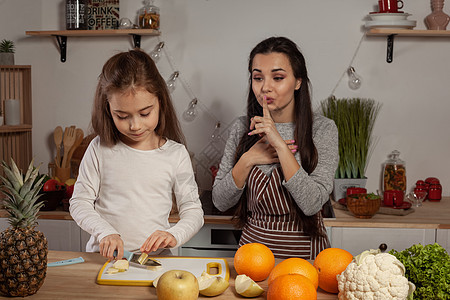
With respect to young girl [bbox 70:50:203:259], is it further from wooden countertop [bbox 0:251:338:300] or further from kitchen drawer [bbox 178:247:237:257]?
kitchen drawer [bbox 178:247:237:257]

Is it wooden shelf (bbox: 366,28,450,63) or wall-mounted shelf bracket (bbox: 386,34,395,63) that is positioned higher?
wooden shelf (bbox: 366,28,450,63)

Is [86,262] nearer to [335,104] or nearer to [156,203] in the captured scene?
[156,203]

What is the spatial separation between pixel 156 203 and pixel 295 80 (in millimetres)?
695

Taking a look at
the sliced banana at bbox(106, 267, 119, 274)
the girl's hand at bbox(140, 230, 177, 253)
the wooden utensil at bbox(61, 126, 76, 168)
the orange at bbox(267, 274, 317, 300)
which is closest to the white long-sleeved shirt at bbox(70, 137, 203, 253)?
the girl's hand at bbox(140, 230, 177, 253)

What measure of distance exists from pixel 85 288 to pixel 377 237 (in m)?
1.47

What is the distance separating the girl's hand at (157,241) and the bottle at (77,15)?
5.84 ft

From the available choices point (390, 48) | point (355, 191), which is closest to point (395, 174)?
point (355, 191)

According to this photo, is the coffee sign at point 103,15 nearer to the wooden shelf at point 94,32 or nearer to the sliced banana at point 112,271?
the wooden shelf at point 94,32

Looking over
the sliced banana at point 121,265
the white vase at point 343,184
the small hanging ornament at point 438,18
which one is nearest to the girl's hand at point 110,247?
the sliced banana at point 121,265

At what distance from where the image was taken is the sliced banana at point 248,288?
3.59 ft

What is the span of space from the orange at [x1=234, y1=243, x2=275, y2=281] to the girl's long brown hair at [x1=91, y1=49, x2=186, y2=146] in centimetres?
55

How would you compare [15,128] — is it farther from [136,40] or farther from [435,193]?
[435,193]

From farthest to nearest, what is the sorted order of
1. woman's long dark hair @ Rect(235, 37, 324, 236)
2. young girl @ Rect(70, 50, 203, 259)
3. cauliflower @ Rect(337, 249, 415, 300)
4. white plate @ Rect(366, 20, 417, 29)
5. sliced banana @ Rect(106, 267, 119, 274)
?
white plate @ Rect(366, 20, 417, 29), woman's long dark hair @ Rect(235, 37, 324, 236), young girl @ Rect(70, 50, 203, 259), sliced banana @ Rect(106, 267, 119, 274), cauliflower @ Rect(337, 249, 415, 300)

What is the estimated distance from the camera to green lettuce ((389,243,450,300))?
0.99m
